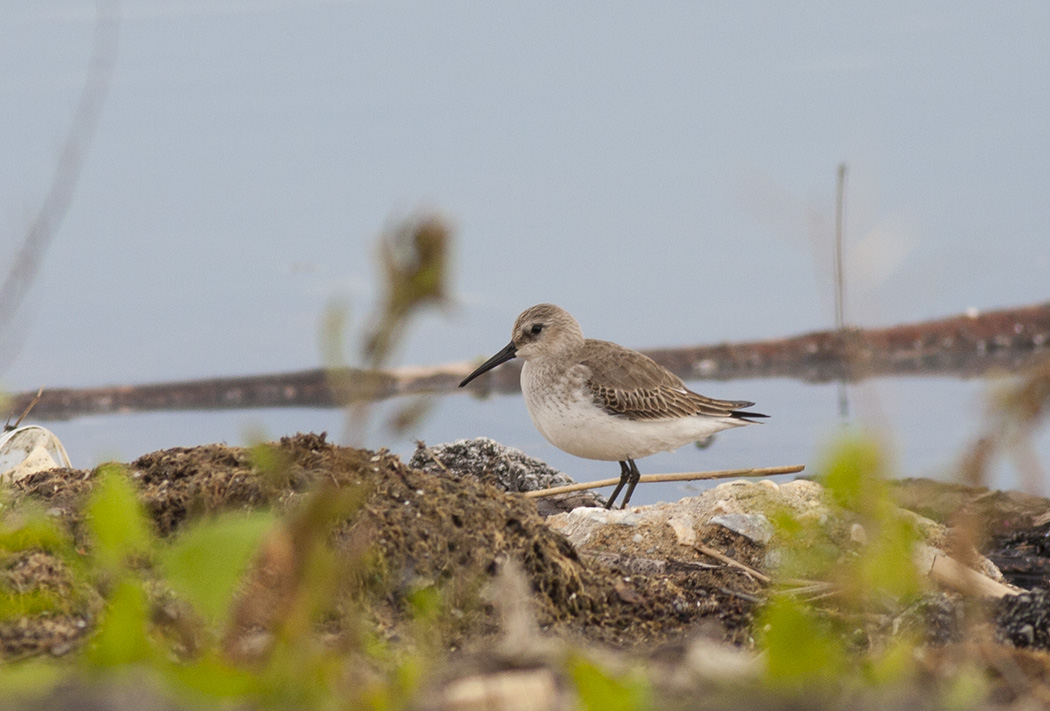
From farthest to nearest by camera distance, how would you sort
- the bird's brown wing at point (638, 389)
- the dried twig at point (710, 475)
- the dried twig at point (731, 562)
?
the bird's brown wing at point (638, 389)
the dried twig at point (710, 475)
the dried twig at point (731, 562)

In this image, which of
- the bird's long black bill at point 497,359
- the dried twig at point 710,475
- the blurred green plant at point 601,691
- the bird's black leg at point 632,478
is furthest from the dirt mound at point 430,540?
the bird's long black bill at point 497,359

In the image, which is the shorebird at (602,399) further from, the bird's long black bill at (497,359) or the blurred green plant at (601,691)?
the blurred green plant at (601,691)

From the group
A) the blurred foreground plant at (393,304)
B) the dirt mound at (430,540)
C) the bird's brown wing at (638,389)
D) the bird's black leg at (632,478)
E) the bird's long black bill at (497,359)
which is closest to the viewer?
the blurred foreground plant at (393,304)

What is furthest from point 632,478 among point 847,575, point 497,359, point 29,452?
point 847,575

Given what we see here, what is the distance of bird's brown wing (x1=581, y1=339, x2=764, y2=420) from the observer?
7.93 meters

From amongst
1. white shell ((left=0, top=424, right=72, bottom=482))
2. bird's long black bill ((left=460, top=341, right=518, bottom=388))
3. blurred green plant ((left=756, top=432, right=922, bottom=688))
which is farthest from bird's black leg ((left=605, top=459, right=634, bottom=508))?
blurred green plant ((left=756, top=432, right=922, bottom=688))

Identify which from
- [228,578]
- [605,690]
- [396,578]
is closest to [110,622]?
[228,578]

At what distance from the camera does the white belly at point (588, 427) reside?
779 cm

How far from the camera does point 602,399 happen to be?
7.90m

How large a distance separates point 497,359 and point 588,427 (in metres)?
1.28

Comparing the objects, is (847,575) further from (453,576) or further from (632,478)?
(632,478)

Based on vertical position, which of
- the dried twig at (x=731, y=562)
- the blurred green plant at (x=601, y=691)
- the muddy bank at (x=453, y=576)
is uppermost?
the blurred green plant at (x=601, y=691)

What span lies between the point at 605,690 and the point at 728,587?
12.4 feet

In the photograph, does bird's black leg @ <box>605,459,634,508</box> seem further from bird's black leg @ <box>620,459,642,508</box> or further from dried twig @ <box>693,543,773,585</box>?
dried twig @ <box>693,543,773,585</box>
